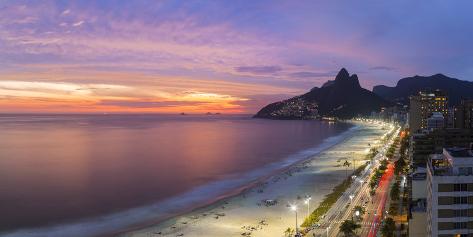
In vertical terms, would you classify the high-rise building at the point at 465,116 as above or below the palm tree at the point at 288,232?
above

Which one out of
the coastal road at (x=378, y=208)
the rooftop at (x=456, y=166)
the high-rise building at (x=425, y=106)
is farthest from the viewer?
the high-rise building at (x=425, y=106)

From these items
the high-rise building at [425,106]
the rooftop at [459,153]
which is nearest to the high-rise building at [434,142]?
the rooftop at [459,153]

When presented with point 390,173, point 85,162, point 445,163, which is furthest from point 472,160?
point 85,162

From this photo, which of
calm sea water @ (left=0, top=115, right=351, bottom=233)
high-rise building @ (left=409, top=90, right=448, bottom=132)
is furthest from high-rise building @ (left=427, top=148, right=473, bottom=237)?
high-rise building @ (left=409, top=90, right=448, bottom=132)

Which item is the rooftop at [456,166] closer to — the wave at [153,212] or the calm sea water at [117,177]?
the wave at [153,212]

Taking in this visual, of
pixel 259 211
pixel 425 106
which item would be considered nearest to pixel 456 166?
pixel 259 211

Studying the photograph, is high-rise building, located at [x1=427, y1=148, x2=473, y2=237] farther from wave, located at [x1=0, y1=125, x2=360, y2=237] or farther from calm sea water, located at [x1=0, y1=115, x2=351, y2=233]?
calm sea water, located at [x1=0, y1=115, x2=351, y2=233]

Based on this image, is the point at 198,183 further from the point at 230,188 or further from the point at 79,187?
the point at 79,187
